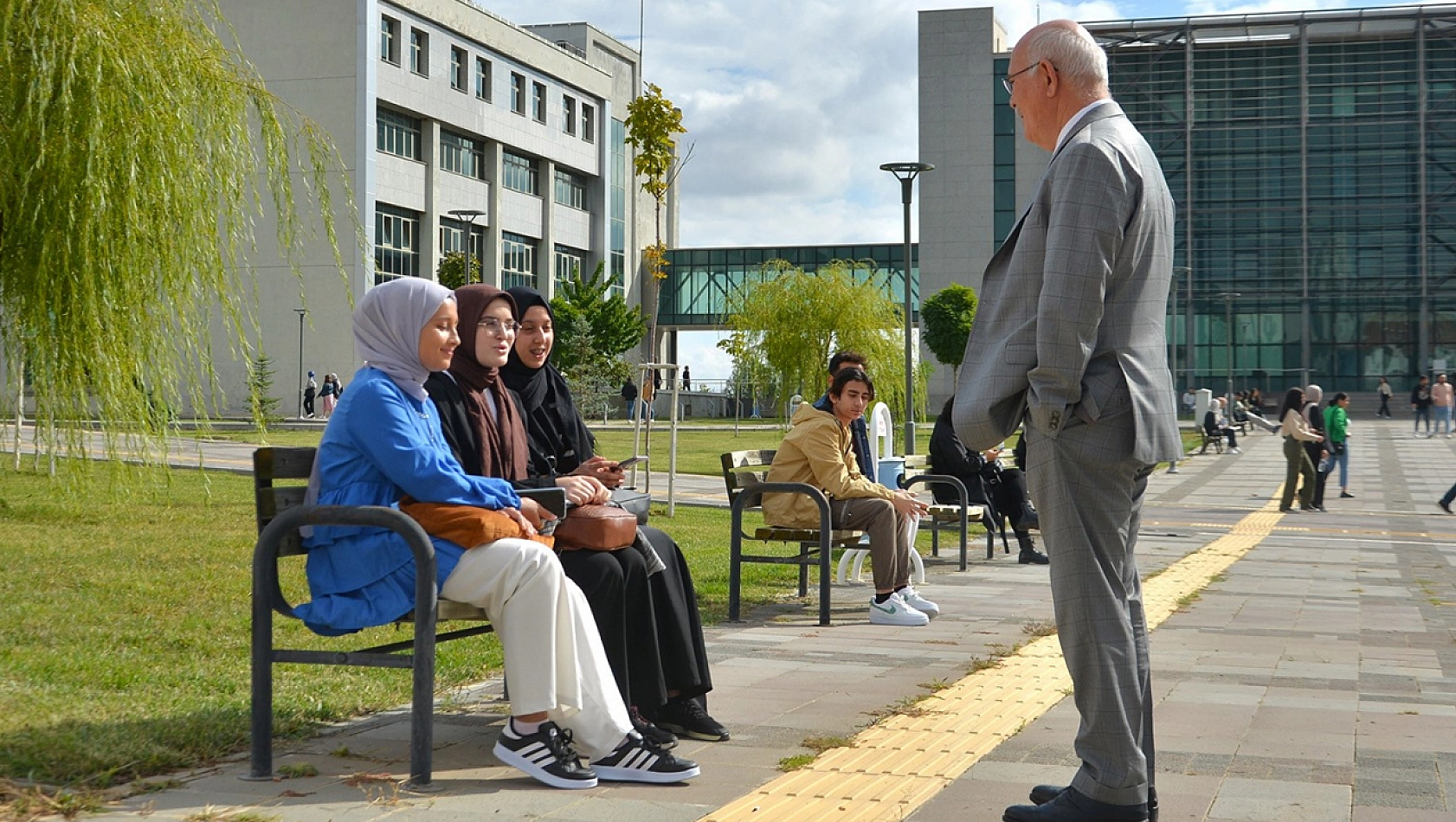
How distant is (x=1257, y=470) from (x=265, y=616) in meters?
31.5

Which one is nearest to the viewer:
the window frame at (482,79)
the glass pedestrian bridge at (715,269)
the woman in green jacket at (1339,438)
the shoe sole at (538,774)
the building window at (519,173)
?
the shoe sole at (538,774)

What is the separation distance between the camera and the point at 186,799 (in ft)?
13.2

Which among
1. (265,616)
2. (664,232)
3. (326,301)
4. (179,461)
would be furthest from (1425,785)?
(664,232)

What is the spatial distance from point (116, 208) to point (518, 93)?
59100 millimetres

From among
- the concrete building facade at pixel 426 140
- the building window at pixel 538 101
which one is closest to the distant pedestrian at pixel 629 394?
the concrete building facade at pixel 426 140

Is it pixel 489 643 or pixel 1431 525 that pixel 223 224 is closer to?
pixel 489 643

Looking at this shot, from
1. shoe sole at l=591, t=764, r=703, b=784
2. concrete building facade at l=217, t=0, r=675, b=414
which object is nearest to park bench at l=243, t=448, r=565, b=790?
shoe sole at l=591, t=764, r=703, b=784

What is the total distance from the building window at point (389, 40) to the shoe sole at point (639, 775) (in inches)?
2248

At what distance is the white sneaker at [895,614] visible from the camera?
26.8 feet

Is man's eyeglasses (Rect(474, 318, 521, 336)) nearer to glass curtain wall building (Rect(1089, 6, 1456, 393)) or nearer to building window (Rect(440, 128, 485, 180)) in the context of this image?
building window (Rect(440, 128, 485, 180))

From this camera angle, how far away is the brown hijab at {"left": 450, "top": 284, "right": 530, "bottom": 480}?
202 inches

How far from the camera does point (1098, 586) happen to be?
3846 millimetres

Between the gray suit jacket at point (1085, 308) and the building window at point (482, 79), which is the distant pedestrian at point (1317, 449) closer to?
the gray suit jacket at point (1085, 308)

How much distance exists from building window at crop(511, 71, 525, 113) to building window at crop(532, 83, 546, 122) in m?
0.75
